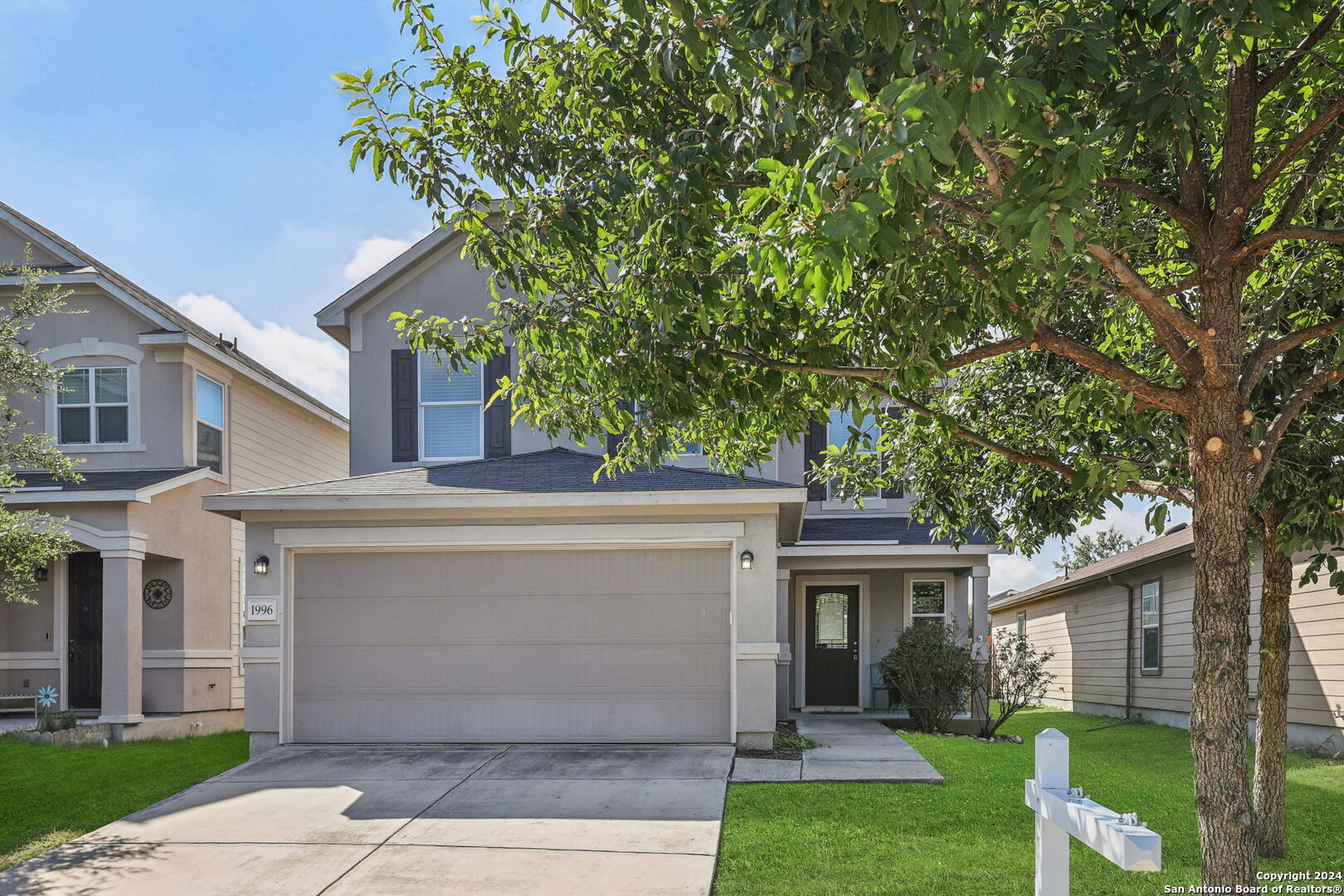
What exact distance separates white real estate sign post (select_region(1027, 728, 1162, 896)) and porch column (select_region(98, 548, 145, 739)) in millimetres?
12763

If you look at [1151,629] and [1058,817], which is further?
[1151,629]

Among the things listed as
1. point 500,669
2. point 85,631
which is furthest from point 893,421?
point 85,631

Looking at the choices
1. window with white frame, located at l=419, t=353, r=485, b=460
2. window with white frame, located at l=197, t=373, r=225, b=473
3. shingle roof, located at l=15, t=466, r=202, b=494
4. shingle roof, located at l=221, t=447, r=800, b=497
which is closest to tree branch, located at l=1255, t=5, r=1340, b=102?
shingle roof, located at l=221, t=447, r=800, b=497

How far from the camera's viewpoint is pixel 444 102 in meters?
5.53

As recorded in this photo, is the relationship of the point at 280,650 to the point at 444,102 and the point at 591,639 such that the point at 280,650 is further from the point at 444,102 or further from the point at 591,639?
the point at 444,102

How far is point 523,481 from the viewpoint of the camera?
11.5m

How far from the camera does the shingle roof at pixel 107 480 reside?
1369 cm

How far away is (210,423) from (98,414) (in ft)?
4.86

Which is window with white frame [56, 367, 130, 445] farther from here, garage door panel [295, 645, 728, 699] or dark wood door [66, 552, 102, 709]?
garage door panel [295, 645, 728, 699]

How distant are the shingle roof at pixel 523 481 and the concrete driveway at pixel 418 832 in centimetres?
268

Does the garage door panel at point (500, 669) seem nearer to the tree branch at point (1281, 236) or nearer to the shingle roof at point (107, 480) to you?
the shingle roof at point (107, 480)

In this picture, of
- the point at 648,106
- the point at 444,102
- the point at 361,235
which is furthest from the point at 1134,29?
the point at 361,235

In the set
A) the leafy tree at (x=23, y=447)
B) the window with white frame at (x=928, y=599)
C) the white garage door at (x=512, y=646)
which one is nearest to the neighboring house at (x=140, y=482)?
the leafy tree at (x=23, y=447)

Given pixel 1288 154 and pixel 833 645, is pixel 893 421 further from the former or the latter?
pixel 833 645
